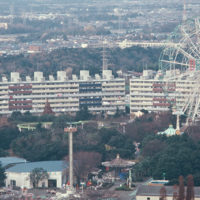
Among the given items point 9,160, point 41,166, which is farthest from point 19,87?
point 41,166

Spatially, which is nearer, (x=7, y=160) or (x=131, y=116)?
(x=7, y=160)

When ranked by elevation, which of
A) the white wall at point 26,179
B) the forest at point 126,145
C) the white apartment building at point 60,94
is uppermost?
the white apartment building at point 60,94

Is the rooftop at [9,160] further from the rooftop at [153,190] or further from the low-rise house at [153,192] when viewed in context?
the low-rise house at [153,192]

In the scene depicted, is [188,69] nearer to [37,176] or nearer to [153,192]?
[37,176]

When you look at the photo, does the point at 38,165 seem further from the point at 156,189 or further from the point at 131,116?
the point at 131,116

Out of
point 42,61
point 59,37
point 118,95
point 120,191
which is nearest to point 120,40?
point 59,37

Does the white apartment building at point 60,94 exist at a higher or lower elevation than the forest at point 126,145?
higher

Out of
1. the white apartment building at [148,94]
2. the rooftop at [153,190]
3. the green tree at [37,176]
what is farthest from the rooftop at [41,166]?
the white apartment building at [148,94]
